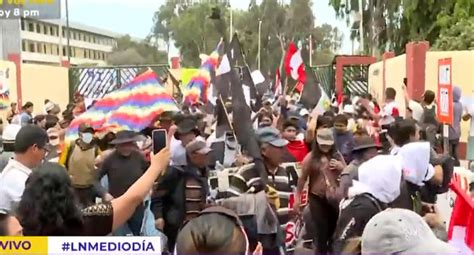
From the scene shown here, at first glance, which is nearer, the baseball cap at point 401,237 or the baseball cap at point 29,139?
the baseball cap at point 401,237

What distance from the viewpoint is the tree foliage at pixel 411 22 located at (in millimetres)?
26328

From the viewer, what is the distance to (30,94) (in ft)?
94.0

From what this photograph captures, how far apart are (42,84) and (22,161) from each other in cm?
2552

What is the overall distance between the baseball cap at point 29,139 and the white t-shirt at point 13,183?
103mm

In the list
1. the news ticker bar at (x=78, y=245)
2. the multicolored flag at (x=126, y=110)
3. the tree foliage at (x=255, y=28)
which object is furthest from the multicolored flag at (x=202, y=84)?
the tree foliage at (x=255, y=28)

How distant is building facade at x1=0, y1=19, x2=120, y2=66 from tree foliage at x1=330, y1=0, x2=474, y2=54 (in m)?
38.0

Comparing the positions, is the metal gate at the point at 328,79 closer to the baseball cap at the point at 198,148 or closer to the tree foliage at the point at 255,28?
the baseball cap at the point at 198,148

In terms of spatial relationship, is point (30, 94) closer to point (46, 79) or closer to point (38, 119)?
point (46, 79)

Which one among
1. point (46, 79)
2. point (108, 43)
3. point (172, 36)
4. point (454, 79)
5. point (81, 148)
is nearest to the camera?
point (81, 148)

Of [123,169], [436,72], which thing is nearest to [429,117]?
[123,169]

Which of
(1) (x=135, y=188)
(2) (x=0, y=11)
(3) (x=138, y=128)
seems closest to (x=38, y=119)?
(3) (x=138, y=128)

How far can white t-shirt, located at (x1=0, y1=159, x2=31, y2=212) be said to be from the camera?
16.3 ft

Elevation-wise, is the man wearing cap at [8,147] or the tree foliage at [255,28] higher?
the tree foliage at [255,28]

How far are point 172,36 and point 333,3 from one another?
156ft
